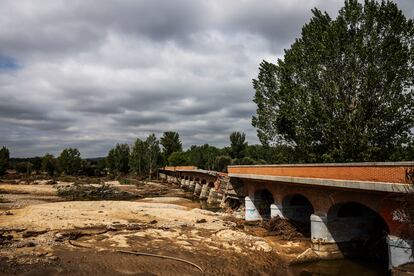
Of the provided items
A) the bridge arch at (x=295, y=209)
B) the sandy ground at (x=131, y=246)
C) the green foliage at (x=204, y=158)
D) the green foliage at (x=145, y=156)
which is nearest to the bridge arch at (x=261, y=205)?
the sandy ground at (x=131, y=246)

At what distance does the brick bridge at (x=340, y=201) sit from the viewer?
45.5ft

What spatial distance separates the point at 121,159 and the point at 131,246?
9594 centimetres

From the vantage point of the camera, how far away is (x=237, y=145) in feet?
249

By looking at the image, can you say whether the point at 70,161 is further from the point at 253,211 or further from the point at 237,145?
the point at 253,211

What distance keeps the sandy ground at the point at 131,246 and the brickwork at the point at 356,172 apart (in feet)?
13.7

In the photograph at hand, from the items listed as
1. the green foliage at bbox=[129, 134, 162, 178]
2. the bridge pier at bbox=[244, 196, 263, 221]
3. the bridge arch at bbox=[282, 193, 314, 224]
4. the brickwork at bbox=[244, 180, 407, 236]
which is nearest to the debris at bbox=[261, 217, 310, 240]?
the bridge arch at bbox=[282, 193, 314, 224]

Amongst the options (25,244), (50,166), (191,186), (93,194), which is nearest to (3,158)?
(50,166)

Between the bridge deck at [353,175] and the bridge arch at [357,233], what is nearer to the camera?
the bridge deck at [353,175]

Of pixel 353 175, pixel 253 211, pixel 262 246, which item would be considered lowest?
pixel 262 246

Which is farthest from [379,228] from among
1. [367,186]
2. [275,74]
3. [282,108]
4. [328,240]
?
[275,74]

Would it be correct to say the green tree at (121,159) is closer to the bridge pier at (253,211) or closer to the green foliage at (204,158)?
the green foliage at (204,158)

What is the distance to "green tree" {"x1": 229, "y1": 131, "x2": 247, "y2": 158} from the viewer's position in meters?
75.5

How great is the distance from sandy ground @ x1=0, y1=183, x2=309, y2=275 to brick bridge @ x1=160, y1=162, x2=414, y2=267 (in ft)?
7.02

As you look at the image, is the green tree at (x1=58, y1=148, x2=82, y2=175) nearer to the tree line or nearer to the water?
the tree line
